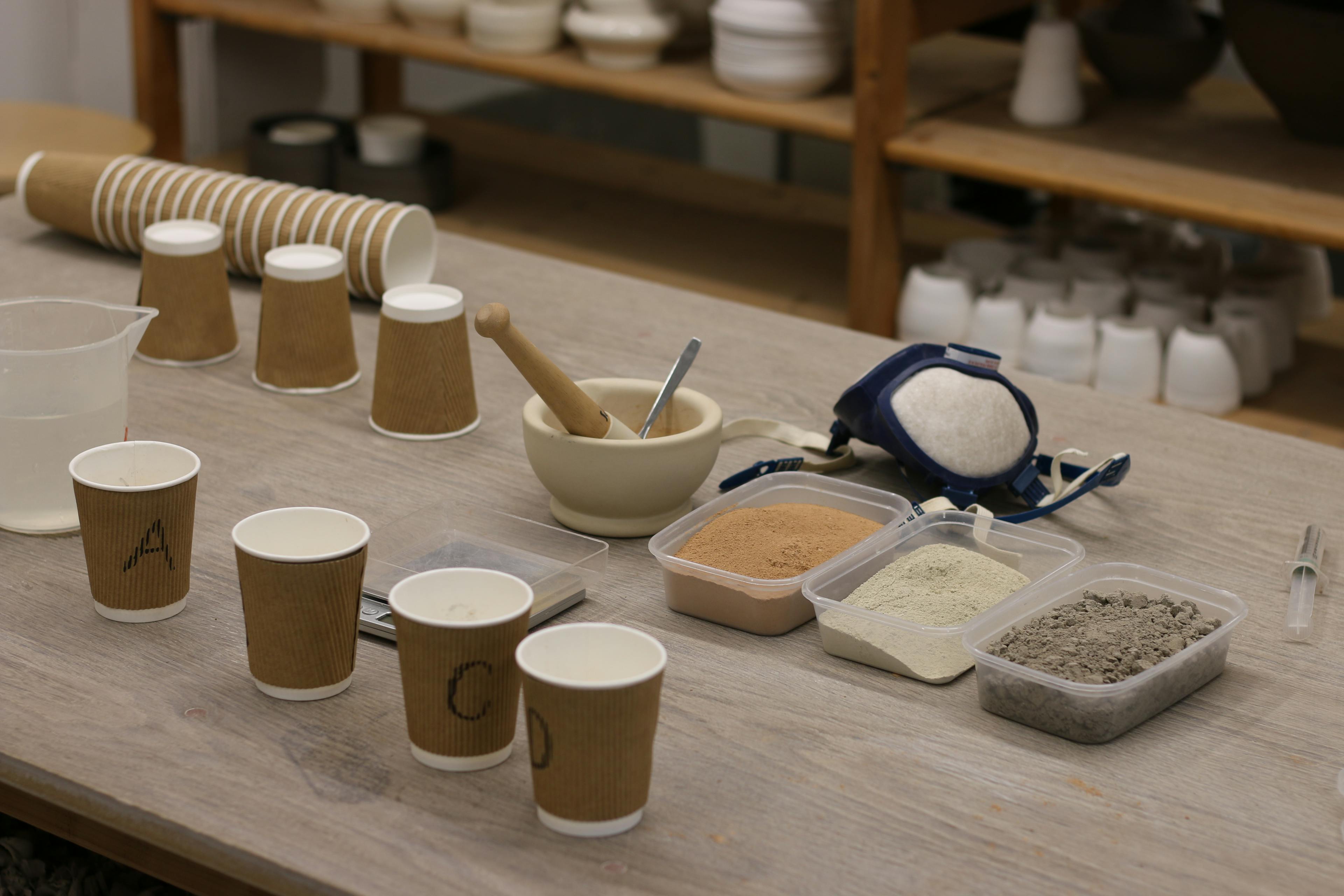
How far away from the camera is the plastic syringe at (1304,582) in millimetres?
923

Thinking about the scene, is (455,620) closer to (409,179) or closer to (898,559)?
(898,559)

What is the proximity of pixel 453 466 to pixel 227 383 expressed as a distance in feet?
0.91

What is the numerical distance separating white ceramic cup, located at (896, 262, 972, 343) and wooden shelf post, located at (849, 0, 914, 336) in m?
0.07

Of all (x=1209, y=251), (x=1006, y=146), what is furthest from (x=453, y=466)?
(x=1209, y=251)

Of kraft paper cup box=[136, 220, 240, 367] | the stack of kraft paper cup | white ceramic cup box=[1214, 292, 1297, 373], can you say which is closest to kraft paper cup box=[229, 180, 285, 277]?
the stack of kraft paper cup

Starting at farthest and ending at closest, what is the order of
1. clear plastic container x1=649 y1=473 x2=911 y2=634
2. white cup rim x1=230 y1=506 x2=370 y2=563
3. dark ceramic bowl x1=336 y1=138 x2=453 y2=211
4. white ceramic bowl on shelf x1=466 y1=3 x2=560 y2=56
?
dark ceramic bowl x1=336 y1=138 x2=453 y2=211
white ceramic bowl on shelf x1=466 y1=3 x2=560 y2=56
clear plastic container x1=649 y1=473 x2=911 y2=634
white cup rim x1=230 y1=506 x2=370 y2=563

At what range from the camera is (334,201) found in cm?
146

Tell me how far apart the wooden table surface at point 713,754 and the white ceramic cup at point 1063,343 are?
2.80ft

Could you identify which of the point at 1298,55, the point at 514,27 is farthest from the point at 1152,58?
the point at 514,27

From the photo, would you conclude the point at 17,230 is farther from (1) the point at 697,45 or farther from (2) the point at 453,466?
(1) the point at 697,45

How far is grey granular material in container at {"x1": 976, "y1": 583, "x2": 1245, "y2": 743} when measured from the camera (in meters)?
0.79

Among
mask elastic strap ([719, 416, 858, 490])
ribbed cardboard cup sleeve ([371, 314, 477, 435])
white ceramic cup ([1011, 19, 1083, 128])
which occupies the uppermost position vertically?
white ceramic cup ([1011, 19, 1083, 128])

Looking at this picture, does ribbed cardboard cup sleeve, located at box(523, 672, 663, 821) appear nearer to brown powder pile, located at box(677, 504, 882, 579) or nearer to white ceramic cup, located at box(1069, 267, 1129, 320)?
brown powder pile, located at box(677, 504, 882, 579)

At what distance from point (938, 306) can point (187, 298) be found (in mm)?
1224
